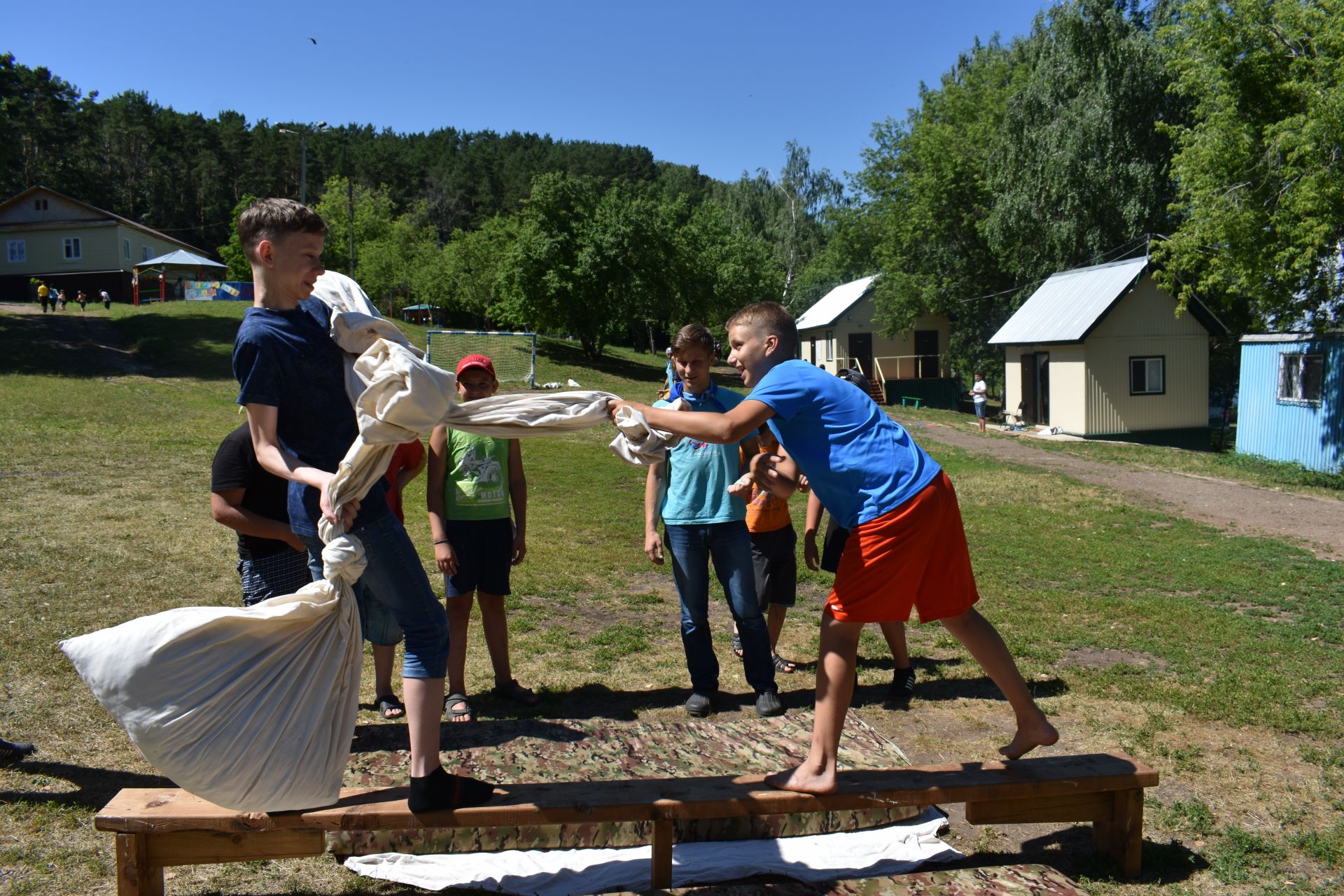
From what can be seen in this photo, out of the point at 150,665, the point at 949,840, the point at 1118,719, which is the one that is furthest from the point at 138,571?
the point at 1118,719

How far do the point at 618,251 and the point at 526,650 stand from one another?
126ft

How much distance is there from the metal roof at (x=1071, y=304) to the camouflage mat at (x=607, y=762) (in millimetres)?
25204

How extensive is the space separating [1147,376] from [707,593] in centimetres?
2654

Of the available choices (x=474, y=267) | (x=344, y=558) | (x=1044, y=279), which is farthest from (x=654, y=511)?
(x=474, y=267)

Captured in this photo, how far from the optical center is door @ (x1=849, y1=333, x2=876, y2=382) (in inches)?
1812

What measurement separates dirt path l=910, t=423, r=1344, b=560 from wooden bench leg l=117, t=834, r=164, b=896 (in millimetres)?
11615

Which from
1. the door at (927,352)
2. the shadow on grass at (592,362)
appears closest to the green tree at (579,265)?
the shadow on grass at (592,362)

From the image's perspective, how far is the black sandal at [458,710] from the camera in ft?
16.4

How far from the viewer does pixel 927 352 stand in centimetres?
4512

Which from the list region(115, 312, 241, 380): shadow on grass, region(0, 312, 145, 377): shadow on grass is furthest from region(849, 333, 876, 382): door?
region(0, 312, 145, 377): shadow on grass

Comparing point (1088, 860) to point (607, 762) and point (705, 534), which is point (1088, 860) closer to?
point (607, 762)

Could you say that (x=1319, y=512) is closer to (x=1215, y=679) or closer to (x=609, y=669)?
(x=1215, y=679)

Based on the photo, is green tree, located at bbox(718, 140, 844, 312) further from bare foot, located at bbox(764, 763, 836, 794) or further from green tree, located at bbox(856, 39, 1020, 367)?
bare foot, located at bbox(764, 763, 836, 794)

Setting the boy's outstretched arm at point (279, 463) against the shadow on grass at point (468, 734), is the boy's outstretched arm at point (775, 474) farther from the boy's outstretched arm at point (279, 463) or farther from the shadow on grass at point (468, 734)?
the boy's outstretched arm at point (279, 463)
